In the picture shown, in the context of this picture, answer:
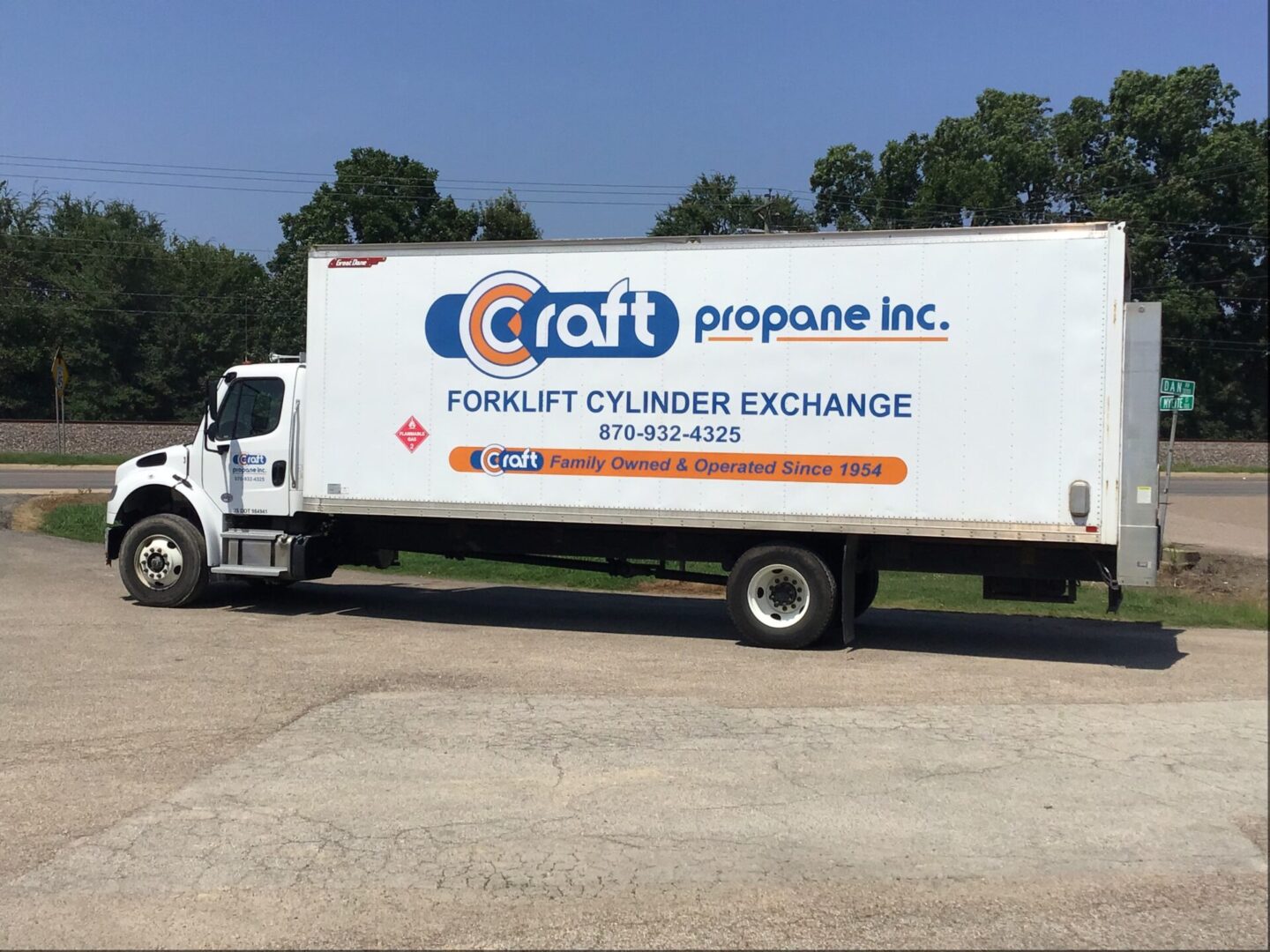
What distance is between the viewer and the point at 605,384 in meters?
10.9

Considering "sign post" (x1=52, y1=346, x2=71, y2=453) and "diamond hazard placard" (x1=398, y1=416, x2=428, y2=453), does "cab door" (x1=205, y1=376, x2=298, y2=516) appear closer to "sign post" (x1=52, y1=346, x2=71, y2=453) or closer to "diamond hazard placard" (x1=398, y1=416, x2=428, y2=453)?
"diamond hazard placard" (x1=398, y1=416, x2=428, y2=453)

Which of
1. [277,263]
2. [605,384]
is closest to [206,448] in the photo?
[605,384]

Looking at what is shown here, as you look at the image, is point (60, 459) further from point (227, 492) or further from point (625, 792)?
point (625, 792)

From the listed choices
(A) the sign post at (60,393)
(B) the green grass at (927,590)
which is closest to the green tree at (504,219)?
(A) the sign post at (60,393)

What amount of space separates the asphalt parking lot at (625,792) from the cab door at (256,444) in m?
1.95

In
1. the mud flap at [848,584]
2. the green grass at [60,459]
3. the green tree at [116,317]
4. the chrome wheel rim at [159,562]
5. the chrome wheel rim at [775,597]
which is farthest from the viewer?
the green tree at [116,317]

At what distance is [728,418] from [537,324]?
2145 millimetres

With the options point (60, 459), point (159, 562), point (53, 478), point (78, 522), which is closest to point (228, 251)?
point (60, 459)

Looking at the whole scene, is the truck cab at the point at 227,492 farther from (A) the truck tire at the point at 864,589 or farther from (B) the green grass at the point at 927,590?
(A) the truck tire at the point at 864,589

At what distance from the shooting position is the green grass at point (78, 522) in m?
20.2

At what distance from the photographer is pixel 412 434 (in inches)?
451

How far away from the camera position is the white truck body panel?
380 inches

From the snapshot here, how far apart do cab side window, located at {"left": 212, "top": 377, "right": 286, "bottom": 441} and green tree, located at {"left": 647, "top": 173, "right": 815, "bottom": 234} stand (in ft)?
137

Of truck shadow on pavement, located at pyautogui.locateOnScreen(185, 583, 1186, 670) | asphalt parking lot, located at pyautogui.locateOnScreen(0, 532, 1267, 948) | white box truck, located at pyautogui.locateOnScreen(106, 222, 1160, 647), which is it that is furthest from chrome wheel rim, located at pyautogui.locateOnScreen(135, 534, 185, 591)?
asphalt parking lot, located at pyautogui.locateOnScreen(0, 532, 1267, 948)
